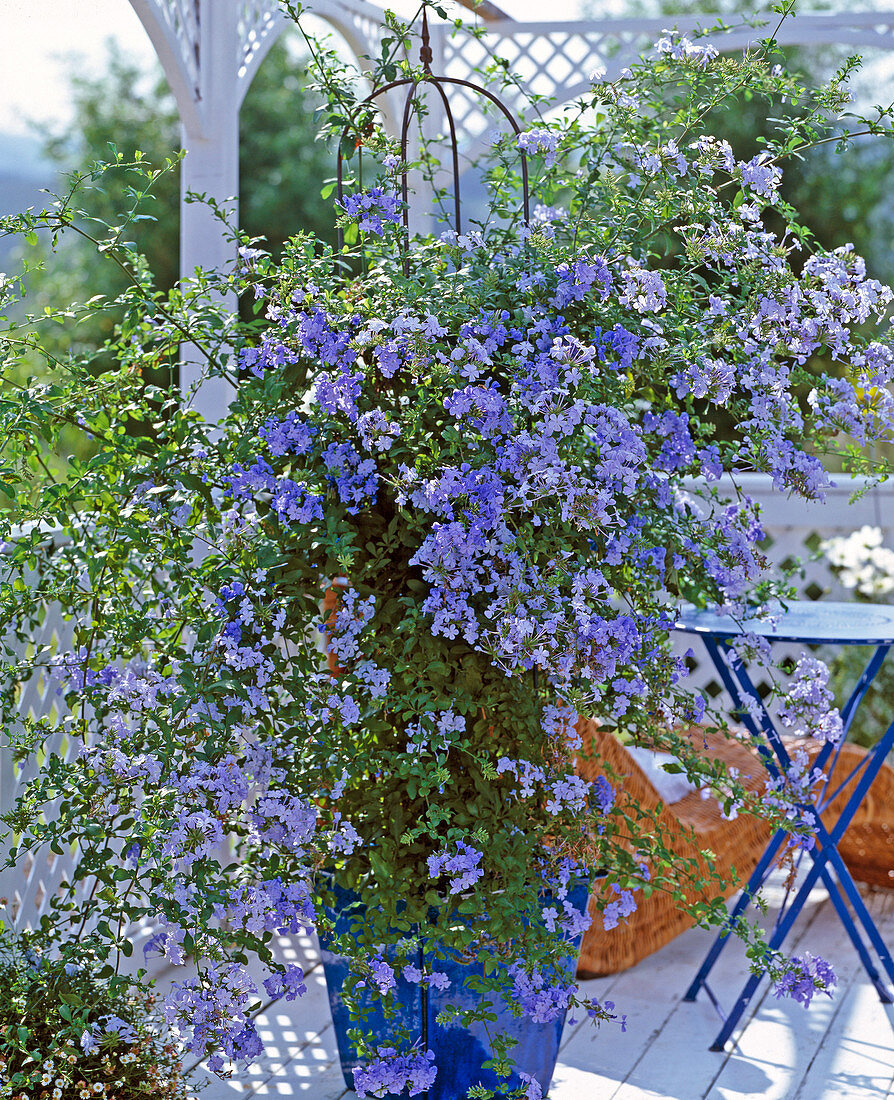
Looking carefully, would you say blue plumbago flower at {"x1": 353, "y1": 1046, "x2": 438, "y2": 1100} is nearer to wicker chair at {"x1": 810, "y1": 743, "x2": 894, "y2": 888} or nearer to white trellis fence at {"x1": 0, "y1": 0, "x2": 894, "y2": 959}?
white trellis fence at {"x1": 0, "y1": 0, "x2": 894, "y2": 959}

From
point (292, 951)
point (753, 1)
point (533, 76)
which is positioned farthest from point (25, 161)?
point (292, 951)

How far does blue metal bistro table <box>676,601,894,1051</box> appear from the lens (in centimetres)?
221

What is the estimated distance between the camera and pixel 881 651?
93.0 inches

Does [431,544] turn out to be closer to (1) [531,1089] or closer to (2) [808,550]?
(1) [531,1089]

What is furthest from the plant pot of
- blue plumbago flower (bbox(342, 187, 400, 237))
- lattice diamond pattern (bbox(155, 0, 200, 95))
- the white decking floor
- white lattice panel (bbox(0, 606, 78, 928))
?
lattice diamond pattern (bbox(155, 0, 200, 95))

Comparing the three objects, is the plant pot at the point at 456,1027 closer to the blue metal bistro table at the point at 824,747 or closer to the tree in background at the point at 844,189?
the blue metal bistro table at the point at 824,747

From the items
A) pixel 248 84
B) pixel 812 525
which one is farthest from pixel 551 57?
pixel 812 525

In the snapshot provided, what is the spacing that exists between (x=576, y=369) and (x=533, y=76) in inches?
85.7

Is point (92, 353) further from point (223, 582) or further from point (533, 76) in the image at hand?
point (533, 76)

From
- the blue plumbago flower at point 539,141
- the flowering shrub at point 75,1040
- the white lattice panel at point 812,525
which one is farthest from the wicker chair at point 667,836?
the white lattice panel at point 812,525

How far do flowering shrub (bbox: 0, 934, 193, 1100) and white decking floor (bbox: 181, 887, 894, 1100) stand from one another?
15.8 inches

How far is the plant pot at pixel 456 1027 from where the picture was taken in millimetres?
1924

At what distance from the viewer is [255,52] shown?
8.98 ft

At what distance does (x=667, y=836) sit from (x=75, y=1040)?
119 cm
